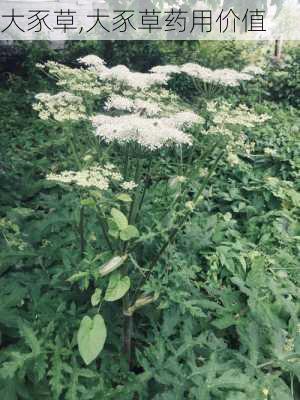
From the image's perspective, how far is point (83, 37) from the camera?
8.24 m

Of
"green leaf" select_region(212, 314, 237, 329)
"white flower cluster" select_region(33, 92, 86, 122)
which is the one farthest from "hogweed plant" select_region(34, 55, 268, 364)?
"green leaf" select_region(212, 314, 237, 329)

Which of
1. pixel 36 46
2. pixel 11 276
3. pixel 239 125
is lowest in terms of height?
pixel 11 276

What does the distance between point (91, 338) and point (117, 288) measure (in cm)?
24

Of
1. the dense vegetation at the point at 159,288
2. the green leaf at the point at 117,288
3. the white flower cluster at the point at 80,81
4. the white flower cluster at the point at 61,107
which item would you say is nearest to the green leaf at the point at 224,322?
the dense vegetation at the point at 159,288

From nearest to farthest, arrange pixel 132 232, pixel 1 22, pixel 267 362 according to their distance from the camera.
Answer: pixel 132 232 < pixel 267 362 < pixel 1 22

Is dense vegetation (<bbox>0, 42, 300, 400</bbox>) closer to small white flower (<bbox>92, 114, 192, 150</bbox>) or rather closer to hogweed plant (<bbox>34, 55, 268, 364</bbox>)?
hogweed plant (<bbox>34, 55, 268, 364</bbox>)

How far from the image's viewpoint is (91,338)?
1.96 meters

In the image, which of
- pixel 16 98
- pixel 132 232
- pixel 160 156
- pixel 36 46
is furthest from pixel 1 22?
pixel 132 232

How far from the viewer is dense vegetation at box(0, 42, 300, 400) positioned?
2119 mm

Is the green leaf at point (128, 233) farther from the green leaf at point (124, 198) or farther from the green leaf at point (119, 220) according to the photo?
the green leaf at point (124, 198)

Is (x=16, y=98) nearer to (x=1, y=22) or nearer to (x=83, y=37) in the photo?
(x=83, y=37)

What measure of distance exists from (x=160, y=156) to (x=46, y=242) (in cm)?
210

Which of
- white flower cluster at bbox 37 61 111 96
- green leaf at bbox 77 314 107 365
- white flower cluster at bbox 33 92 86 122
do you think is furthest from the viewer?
white flower cluster at bbox 37 61 111 96

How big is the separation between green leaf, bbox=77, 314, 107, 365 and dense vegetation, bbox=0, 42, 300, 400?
0.06 feet
